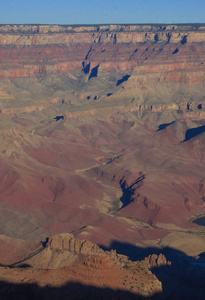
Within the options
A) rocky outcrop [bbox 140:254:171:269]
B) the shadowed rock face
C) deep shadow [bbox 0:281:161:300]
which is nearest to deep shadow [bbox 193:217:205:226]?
the shadowed rock face

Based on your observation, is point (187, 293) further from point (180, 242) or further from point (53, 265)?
point (180, 242)

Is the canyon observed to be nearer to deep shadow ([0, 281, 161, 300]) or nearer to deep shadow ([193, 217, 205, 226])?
deep shadow ([0, 281, 161, 300])

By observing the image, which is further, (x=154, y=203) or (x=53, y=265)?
(x=154, y=203)

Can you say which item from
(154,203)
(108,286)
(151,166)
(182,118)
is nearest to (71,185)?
(154,203)

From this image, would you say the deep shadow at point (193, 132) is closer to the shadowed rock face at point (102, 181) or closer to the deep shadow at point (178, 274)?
the shadowed rock face at point (102, 181)

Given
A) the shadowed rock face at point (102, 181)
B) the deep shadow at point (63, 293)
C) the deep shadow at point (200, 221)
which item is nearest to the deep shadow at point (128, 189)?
the shadowed rock face at point (102, 181)

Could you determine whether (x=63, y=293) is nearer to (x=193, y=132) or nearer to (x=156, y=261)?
(x=156, y=261)

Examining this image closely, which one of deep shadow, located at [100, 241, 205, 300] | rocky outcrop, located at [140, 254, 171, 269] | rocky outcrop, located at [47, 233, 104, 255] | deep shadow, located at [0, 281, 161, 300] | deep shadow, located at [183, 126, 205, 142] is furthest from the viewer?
deep shadow, located at [183, 126, 205, 142]
